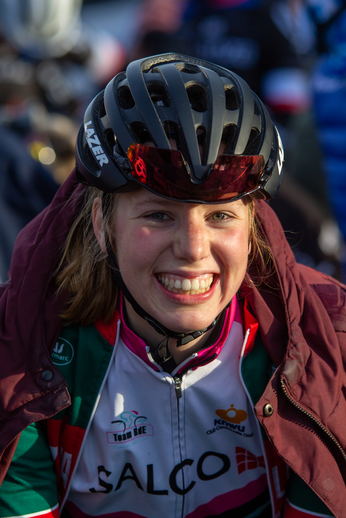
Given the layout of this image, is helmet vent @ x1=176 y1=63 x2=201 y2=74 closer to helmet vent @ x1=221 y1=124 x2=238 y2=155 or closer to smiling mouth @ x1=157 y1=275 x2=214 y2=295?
helmet vent @ x1=221 y1=124 x2=238 y2=155

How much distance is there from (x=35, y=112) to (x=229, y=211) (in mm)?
3727

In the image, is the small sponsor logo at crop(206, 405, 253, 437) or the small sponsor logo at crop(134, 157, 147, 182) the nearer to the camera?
the small sponsor logo at crop(134, 157, 147, 182)

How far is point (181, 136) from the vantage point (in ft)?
6.57

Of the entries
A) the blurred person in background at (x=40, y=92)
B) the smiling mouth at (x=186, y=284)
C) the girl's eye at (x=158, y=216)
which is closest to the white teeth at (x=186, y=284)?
the smiling mouth at (x=186, y=284)

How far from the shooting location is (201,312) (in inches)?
83.5

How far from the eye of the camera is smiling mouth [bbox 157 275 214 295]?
6.81 feet

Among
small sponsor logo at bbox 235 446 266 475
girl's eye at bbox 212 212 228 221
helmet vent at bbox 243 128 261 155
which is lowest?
small sponsor logo at bbox 235 446 266 475

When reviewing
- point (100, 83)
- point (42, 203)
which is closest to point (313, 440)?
point (42, 203)

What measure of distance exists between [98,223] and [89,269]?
9.1 inches

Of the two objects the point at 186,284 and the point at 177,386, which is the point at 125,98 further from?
the point at 177,386

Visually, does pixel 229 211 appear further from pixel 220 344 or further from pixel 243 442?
pixel 243 442

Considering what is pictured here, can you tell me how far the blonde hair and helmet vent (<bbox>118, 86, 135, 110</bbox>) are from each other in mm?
384

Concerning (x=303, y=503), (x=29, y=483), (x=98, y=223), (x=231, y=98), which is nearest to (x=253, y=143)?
(x=231, y=98)

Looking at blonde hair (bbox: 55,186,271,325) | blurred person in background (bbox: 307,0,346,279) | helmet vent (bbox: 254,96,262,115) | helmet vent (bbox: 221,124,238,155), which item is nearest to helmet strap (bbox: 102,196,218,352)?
blonde hair (bbox: 55,186,271,325)
